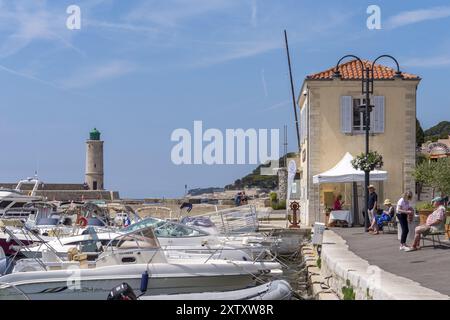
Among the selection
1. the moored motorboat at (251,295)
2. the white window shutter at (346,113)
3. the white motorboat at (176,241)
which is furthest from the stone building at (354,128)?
the moored motorboat at (251,295)

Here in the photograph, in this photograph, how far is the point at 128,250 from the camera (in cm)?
1428

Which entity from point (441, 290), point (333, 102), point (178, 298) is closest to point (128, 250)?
point (178, 298)

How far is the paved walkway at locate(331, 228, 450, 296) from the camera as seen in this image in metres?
11.1

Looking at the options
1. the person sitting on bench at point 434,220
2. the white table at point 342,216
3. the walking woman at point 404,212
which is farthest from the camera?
the white table at point 342,216

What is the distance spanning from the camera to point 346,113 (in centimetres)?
2814

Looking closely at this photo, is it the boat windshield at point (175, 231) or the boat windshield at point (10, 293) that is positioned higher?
the boat windshield at point (175, 231)

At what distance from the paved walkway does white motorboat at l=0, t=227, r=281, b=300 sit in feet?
8.39

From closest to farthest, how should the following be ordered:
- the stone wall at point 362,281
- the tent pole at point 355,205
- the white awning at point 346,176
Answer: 1. the stone wall at point 362,281
2. the white awning at point 346,176
3. the tent pole at point 355,205

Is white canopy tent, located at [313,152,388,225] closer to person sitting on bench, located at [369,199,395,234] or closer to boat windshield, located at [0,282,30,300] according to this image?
person sitting on bench, located at [369,199,395,234]

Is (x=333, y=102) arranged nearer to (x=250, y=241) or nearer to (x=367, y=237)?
(x=367, y=237)

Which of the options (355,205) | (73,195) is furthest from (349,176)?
(73,195)

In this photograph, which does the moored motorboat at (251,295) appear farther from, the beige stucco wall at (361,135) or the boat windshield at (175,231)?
the beige stucco wall at (361,135)

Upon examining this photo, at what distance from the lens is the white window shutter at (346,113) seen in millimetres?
28062
